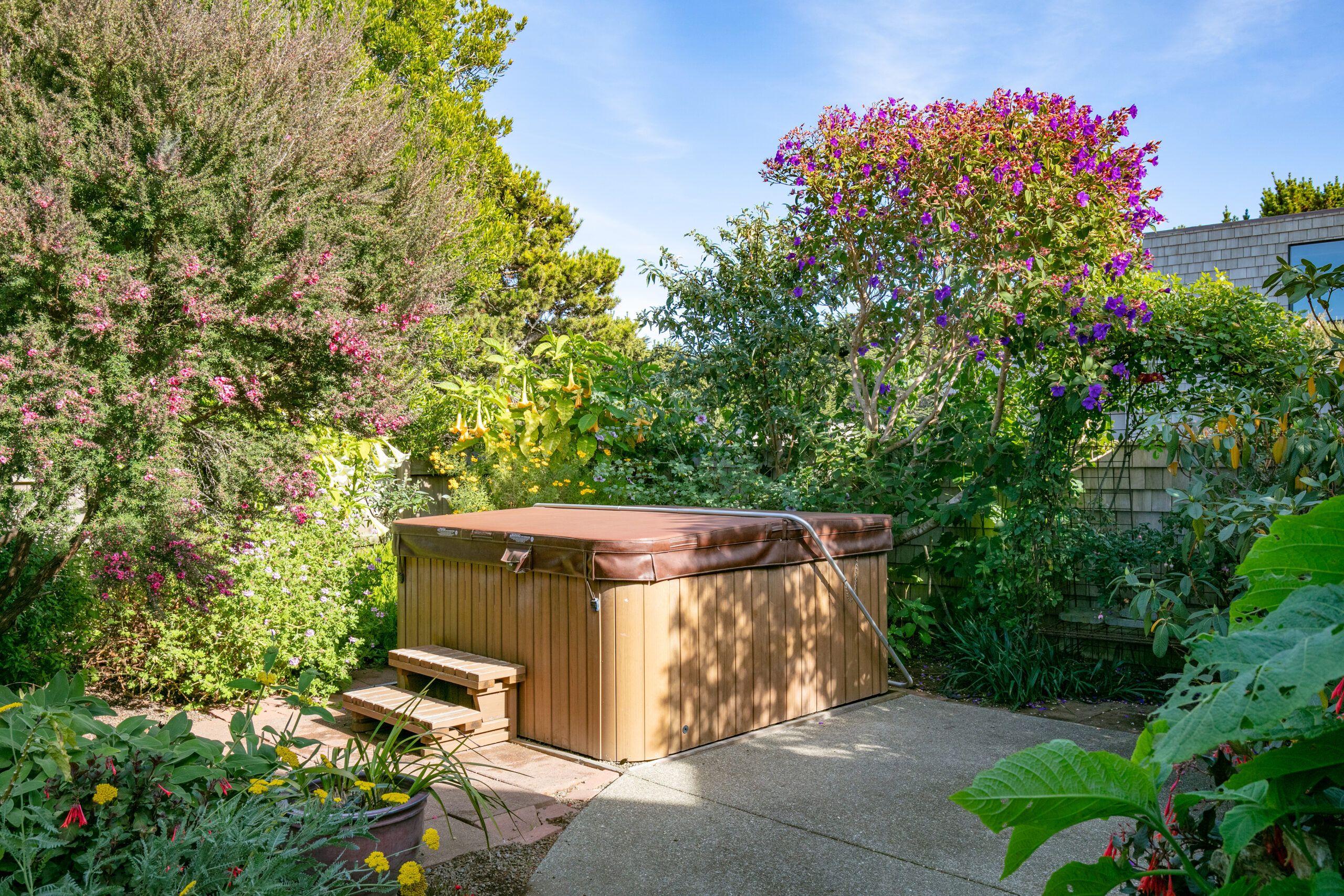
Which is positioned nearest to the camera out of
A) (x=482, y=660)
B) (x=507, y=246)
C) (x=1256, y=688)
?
(x=1256, y=688)

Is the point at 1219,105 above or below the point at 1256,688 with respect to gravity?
above

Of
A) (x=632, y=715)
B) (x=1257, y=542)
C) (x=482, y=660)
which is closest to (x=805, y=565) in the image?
(x=632, y=715)

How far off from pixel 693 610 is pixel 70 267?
123 inches

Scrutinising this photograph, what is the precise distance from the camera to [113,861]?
1.74 m

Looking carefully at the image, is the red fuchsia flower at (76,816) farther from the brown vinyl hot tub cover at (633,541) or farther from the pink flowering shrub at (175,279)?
the pink flowering shrub at (175,279)

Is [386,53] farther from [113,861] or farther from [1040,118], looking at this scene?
[113,861]

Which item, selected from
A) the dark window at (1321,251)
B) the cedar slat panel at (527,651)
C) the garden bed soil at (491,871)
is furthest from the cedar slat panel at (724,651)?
the dark window at (1321,251)

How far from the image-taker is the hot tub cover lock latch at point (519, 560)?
14.0 feet

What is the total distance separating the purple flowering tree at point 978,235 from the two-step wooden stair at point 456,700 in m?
3.03

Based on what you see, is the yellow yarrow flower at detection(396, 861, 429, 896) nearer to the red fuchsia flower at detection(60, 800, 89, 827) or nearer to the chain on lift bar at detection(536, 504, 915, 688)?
the red fuchsia flower at detection(60, 800, 89, 827)

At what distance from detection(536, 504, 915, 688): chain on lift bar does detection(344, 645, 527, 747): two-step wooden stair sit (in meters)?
1.42

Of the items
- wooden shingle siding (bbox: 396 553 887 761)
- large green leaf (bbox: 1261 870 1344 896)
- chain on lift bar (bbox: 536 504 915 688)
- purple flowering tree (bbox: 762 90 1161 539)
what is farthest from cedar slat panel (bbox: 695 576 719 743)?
large green leaf (bbox: 1261 870 1344 896)

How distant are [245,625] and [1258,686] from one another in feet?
16.7

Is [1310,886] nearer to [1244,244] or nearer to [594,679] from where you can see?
[594,679]
